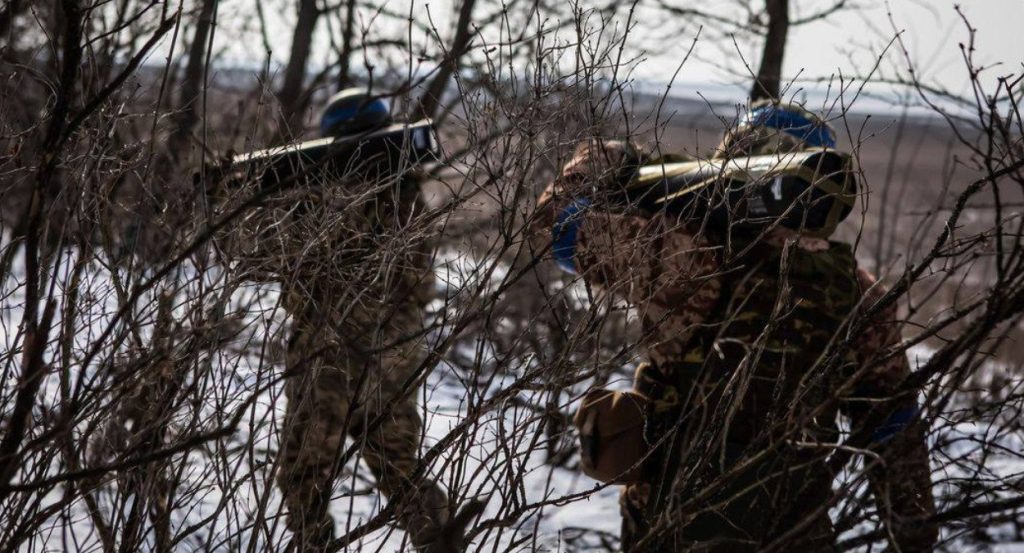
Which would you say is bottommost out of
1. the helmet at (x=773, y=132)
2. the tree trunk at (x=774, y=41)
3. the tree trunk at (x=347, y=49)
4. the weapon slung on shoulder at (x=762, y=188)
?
the weapon slung on shoulder at (x=762, y=188)

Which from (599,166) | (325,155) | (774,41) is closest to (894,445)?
(599,166)

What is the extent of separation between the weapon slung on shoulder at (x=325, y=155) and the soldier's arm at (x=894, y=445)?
1.05 m

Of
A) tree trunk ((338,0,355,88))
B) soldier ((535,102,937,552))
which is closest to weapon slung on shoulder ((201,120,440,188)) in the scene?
soldier ((535,102,937,552))

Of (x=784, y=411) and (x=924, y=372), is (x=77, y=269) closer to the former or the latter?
(x=784, y=411)

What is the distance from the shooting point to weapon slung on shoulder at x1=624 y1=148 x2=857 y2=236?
2.59 meters

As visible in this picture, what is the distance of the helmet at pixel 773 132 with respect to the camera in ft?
8.64

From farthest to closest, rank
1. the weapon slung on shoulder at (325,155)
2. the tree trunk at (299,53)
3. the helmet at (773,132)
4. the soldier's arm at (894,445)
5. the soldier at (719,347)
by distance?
the tree trunk at (299,53)
the helmet at (773,132)
the weapon slung on shoulder at (325,155)
the soldier at (719,347)
the soldier's arm at (894,445)

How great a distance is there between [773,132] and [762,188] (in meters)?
0.24

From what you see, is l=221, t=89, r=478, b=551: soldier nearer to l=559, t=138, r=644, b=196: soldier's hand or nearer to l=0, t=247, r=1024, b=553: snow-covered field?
l=0, t=247, r=1024, b=553: snow-covered field

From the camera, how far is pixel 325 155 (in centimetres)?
233

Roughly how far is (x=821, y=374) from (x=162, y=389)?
1314mm

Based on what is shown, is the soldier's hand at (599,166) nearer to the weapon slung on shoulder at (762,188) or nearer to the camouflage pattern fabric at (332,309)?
the weapon slung on shoulder at (762,188)

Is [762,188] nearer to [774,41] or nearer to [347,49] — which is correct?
[774,41]

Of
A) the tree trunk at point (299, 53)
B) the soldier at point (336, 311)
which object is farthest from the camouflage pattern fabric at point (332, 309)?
the tree trunk at point (299, 53)
